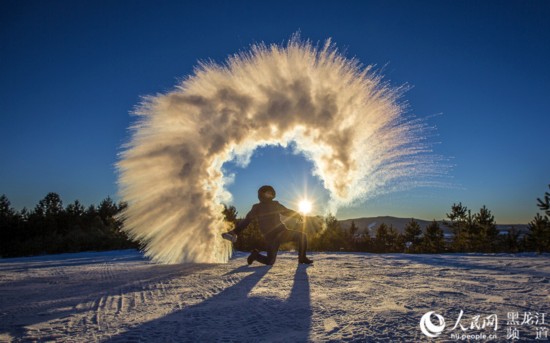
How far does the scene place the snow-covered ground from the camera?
2.07 meters

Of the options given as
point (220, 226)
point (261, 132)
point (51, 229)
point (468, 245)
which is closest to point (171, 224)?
point (220, 226)

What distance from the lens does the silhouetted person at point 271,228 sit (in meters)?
6.79

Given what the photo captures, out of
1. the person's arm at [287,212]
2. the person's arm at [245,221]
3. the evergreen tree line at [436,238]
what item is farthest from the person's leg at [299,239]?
the evergreen tree line at [436,238]

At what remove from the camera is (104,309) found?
114 inches

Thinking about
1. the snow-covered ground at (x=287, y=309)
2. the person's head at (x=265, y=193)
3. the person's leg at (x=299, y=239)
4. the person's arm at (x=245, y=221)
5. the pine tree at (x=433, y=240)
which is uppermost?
the person's head at (x=265, y=193)

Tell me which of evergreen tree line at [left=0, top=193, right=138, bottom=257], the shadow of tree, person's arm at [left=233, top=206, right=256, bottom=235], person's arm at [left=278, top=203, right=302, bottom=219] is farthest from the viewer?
evergreen tree line at [left=0, top=193, right=138, bottom=257]

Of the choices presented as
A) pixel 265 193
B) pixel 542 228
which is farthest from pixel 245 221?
pixel 542 228

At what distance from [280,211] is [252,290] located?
3.59 meters

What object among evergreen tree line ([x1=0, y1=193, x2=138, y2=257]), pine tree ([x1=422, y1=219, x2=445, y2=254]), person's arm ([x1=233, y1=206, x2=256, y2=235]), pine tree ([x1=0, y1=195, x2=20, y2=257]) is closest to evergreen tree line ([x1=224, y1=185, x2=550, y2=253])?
pine tree ([x1=422, y1=219, x2=445, y2=254])

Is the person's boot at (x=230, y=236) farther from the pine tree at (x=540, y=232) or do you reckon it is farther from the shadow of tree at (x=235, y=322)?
the pine tree at (x=540, y=232)

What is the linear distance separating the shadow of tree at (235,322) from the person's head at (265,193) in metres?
4.11

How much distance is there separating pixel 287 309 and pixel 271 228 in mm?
4326

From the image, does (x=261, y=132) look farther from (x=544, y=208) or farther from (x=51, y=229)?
(x=51, y=229)

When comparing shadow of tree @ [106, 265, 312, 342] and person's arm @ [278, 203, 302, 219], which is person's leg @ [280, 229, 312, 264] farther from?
shadow of tree @ [106, 265, 312, 342]
